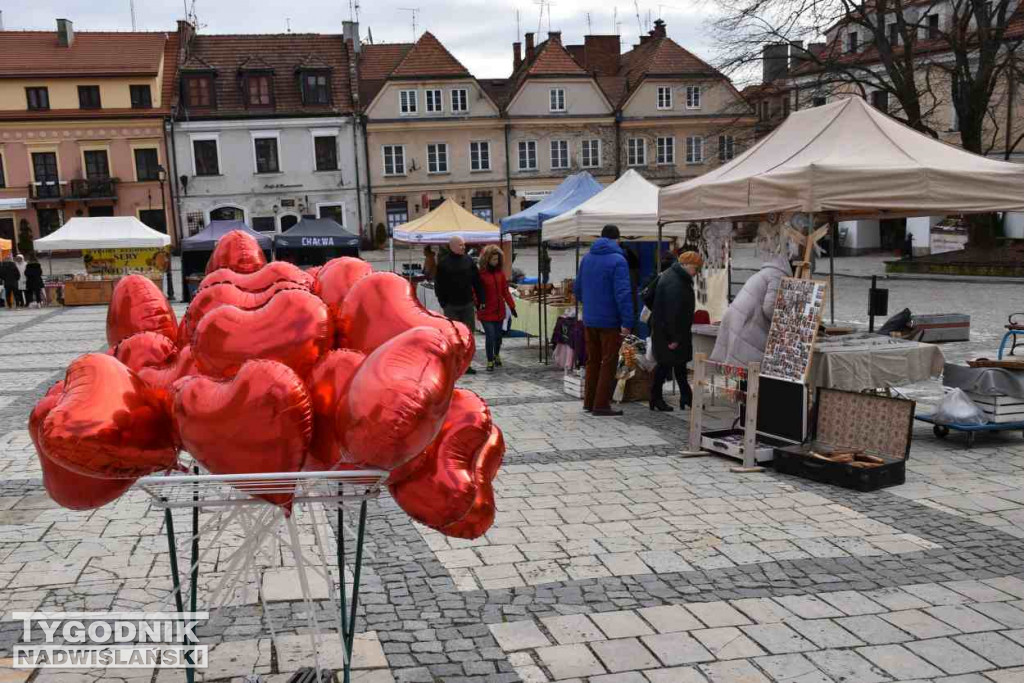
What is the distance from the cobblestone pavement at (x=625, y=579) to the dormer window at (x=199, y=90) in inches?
1551

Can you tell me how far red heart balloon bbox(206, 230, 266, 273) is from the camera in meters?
3.34

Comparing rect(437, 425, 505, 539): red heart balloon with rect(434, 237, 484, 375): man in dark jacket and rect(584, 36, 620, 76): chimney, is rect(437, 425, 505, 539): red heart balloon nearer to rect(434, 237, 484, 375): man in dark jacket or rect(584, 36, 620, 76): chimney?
rect(434, 237, 484, 375): man in dark jacket

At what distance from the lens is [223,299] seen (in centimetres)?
286

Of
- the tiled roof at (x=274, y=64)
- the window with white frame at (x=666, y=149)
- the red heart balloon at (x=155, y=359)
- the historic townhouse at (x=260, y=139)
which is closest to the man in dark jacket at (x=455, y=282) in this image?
the red heart balloon at (x=155, y=359)

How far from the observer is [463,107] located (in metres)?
44.5

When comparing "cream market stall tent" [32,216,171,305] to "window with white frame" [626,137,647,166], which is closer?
"cream market stall tent" [32,216,171,305]

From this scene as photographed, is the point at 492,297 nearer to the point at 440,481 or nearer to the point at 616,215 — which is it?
the point at 616,215

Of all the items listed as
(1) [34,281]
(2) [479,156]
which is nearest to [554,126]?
(2) [479,156]

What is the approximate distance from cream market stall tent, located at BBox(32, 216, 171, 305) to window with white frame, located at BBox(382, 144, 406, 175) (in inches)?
720

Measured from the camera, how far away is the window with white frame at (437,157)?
44500 mm

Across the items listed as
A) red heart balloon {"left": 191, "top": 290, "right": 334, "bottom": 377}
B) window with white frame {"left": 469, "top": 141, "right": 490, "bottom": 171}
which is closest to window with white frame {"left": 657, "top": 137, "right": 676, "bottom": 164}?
window with white frame {"left": 469, "top": 141, "right": 490, "bottom": 171}

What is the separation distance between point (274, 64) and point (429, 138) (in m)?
8.64

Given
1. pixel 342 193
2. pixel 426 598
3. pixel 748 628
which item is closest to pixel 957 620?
pixel 748 628

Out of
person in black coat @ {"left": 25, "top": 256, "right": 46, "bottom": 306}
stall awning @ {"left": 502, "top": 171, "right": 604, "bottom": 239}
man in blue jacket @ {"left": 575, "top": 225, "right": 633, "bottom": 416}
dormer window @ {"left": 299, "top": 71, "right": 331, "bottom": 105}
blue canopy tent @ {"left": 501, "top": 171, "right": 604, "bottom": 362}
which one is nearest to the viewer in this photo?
man in blue jacket @ {"left": 575, "top": 225, "right": 633, "bottom": 416}
